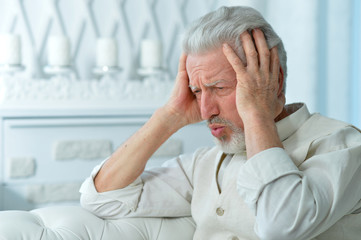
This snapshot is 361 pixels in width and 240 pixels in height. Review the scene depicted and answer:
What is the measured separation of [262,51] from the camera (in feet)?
3.25

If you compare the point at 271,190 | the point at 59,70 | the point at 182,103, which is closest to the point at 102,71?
the point at 59,70

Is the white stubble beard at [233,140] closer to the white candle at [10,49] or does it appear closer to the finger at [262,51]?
the finger at [262,51]

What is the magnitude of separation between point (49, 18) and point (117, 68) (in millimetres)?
355

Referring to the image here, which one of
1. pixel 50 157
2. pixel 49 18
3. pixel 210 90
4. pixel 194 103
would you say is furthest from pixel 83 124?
pixel 210 90

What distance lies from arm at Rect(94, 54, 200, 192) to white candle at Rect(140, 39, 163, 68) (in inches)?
44.3

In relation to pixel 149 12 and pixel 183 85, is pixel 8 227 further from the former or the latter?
pixel 149 12

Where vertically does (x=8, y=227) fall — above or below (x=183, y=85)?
below

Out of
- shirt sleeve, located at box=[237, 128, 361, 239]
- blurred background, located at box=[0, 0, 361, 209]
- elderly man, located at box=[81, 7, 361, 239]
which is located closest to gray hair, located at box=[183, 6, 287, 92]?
elderly man, located at box=[81, 7, 361, 239]

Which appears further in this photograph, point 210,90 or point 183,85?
point 183,85

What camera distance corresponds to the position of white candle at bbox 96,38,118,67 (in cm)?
225

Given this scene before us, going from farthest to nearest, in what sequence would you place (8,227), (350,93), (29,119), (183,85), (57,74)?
1. (350,93)
2. (57,74)
3. (29,119)
4. (183,85)
5. (8,227)

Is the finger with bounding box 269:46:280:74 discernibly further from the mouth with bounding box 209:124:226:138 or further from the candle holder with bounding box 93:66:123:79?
the candle holder with bounding box 93:66:123:79

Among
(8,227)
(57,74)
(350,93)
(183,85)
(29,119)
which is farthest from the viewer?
(350,93)

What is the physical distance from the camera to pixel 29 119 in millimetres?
2143
